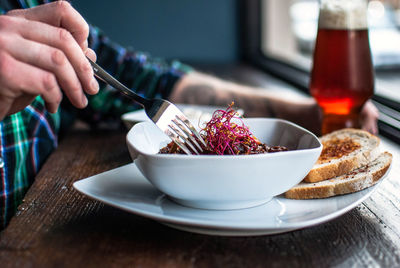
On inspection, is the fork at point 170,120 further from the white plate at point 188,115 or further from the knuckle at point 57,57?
the white plate at point 188,115

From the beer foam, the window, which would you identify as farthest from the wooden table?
the window

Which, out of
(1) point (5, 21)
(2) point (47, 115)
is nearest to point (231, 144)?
(1) point (5, 21)

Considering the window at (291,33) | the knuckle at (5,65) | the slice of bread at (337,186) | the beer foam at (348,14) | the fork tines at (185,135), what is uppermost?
the knuckle at (5,65)

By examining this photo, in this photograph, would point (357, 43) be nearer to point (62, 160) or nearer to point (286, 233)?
point (286, 233)

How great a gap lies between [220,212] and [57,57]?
0.91ft

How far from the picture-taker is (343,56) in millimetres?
942

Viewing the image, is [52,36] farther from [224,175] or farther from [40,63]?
[224,175]

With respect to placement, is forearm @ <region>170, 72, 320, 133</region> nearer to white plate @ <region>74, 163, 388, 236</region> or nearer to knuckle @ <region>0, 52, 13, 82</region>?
white plate @ <region>74, 163, 388, 236</region>

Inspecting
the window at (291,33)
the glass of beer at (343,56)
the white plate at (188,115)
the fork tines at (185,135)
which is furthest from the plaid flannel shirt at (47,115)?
the window at (291,33)

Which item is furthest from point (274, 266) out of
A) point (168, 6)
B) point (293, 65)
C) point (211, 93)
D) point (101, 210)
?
point (168, 6)

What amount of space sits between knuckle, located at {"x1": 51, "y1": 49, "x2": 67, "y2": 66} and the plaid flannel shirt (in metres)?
0.42

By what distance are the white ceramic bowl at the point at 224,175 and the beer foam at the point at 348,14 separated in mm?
406

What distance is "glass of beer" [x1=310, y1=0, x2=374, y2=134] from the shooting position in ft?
3.06

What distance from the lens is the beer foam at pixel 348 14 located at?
0.93 m
